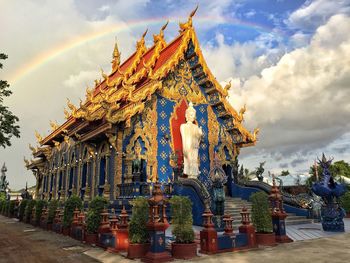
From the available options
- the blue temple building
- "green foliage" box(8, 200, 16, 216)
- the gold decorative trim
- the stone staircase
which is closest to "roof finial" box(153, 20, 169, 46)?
the blue temple building

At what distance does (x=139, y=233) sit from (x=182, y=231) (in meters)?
1.00

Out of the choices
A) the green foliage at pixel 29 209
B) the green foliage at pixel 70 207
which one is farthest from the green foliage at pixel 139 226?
the green foliage at pixel 29 209

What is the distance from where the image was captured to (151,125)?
14938 millimetres

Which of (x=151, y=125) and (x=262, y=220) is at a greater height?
(x=151, y=125)

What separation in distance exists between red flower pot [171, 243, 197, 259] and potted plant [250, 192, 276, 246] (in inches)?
99.4

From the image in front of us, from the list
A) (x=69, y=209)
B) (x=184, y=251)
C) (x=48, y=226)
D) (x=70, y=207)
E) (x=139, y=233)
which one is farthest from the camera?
(x=48, y=226)

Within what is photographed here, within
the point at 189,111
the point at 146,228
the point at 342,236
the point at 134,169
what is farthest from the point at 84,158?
the point at 342,236

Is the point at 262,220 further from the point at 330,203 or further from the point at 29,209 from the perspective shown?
the point at 29,209

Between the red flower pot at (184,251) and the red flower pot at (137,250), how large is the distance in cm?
64

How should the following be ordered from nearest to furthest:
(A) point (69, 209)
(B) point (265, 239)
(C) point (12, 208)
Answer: (B) point (265, 239), (A) point (69, 209), (C) point (12, 208)

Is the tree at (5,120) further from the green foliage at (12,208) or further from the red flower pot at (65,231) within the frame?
the green foliage at (12,208)

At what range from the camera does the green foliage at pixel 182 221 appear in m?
7.16

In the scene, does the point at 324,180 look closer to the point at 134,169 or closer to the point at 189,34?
the point at 134,169

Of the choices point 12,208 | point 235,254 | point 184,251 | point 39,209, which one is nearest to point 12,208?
point 12,208
